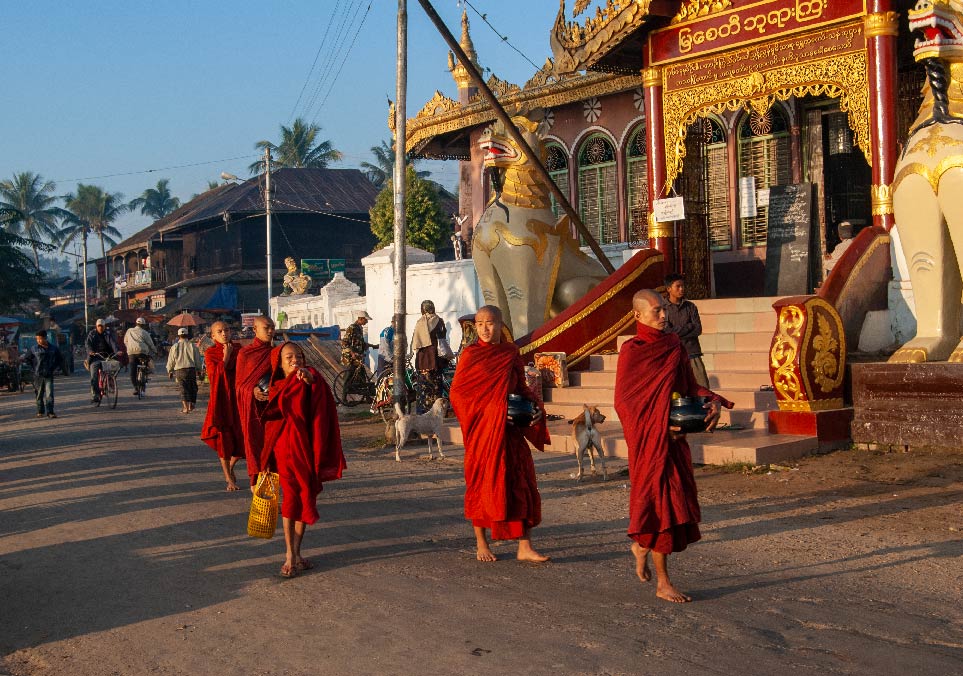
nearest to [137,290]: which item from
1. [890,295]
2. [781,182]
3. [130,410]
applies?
[130,410]

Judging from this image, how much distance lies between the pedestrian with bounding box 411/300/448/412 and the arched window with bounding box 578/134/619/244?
5.82 metres

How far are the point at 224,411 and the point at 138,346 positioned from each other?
12.2 m

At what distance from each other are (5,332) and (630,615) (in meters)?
41.8

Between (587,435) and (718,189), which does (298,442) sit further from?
(718,189)

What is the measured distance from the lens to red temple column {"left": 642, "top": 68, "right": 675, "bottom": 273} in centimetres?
1460

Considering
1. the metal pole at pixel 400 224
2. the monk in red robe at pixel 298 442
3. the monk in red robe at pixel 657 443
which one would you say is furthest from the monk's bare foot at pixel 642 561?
the metal pole at pixel 400 224

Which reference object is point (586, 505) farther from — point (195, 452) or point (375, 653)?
point (195, 452)

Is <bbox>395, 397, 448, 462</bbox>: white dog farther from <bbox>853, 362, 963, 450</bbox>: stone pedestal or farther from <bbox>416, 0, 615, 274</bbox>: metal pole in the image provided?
<bbox>853, 362, 963, 450</bbox>: stone pedestal

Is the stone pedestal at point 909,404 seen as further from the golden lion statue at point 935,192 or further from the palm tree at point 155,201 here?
the palm tree at point 155,201

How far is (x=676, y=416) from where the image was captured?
573 cm

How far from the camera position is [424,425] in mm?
11891

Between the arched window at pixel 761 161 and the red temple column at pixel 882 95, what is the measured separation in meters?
4.15

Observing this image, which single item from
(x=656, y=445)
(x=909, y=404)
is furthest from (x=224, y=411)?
(x=909, y=404)

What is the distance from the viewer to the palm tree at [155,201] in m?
96.5
